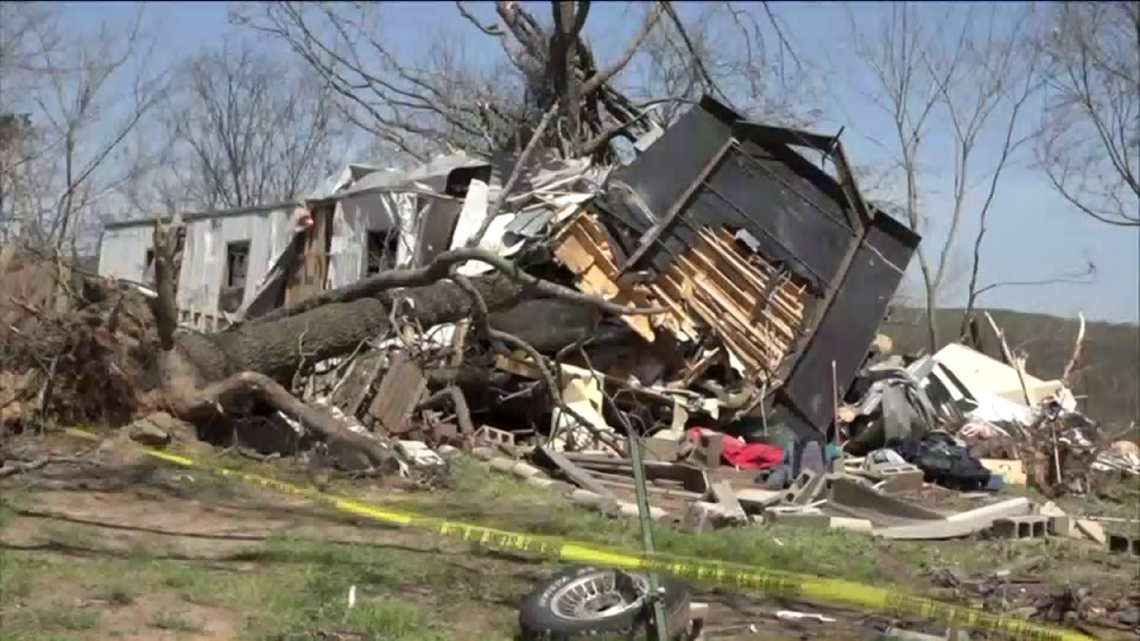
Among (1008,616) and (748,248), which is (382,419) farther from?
(1008,616)

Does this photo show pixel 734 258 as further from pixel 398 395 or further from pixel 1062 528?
pixel 1062 528

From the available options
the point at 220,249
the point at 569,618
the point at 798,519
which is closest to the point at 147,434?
the point at 798,519

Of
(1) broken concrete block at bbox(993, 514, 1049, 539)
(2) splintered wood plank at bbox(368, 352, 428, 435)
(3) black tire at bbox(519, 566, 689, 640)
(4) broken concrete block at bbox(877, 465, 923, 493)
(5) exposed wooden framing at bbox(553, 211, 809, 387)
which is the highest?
(5) exposed wooden framing at bbox(553, 211, 809, 387)

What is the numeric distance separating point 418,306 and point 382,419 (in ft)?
4.14

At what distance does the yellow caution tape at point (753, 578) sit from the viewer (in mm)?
6641

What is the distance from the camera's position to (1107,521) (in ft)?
39.3

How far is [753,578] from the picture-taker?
23.9ft

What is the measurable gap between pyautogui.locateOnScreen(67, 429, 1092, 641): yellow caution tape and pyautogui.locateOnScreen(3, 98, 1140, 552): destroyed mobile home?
202 cm

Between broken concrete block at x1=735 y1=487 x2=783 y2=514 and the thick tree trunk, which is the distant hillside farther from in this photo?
broken concrete block at x1=735 y1=487 x2=783 y2=514

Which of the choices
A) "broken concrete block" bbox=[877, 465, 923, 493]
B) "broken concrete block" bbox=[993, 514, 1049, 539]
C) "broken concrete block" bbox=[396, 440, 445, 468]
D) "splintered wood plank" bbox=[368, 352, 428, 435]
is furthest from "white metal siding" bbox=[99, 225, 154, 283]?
"broken concrete block" bbox=[993, 514, 1049, 539]

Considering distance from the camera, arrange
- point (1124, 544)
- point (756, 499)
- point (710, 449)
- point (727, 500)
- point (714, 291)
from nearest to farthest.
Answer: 1. point (727, 500)
2. point (756, 499)
3. point (1124, 544)
4. point (710, 449)
5. point (714, 291)

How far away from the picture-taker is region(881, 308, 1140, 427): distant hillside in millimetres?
26844

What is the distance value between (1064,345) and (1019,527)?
19.3 meters

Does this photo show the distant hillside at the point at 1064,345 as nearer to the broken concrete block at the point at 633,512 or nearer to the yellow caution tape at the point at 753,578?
the broken concrete block at the point at 633,512
